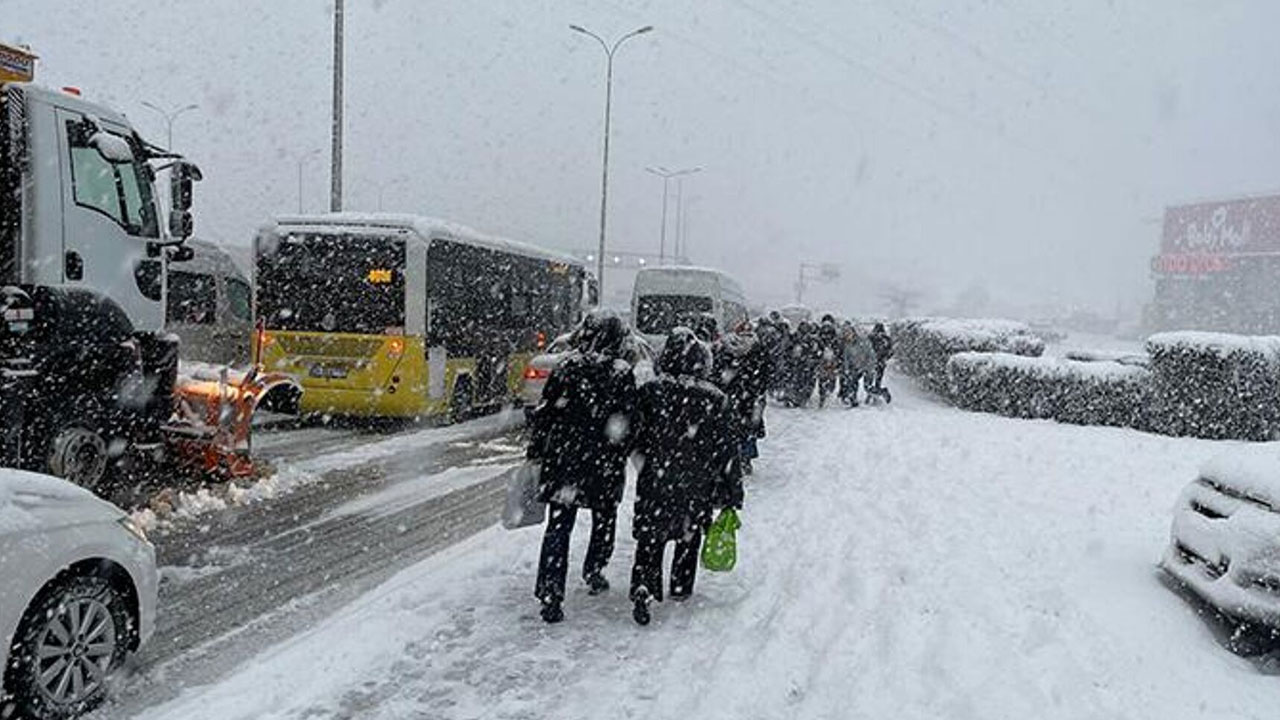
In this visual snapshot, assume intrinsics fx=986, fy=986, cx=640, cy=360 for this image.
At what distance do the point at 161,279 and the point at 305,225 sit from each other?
5223 mm

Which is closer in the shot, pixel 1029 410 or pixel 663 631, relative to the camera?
pixel 663 631

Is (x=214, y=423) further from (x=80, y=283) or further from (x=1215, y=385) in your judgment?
(x=1215, y=385)

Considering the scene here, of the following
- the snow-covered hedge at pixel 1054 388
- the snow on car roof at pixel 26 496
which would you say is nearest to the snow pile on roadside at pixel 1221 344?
the snow-covered hedge at pixel 1054 388

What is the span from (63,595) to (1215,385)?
16.6 meters

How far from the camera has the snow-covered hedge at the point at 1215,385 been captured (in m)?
15.5

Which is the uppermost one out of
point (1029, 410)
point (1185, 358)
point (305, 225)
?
point (305, 225)

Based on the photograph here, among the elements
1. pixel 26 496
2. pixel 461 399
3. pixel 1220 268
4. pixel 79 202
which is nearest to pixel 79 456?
pixel 79 202

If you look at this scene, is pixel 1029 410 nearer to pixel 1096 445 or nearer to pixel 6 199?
Result: pixel 1096 445

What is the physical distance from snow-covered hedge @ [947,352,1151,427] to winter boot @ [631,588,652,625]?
14.4 meters

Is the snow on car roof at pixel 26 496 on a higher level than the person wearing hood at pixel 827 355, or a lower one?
higher

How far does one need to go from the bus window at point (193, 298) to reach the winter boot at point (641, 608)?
16380mm

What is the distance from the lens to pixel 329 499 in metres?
9.12

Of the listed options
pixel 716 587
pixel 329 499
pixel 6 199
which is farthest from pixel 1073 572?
pixel 6 199

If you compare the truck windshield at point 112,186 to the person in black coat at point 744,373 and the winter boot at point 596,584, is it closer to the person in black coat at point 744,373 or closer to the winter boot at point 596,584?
the winter boot at point 596,584
